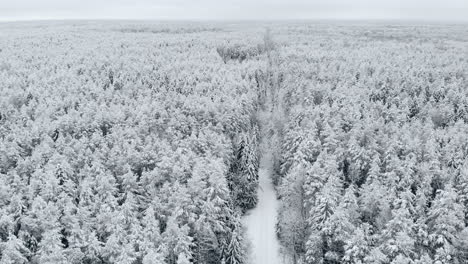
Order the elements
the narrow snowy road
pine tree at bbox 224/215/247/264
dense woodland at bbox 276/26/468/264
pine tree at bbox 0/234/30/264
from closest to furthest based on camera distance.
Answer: pine tree at bbox 0/234/30/264
dense woodland at bbox 276/26/468/264
pine tree at bbox 224/215/247/264
the narrow snowy road

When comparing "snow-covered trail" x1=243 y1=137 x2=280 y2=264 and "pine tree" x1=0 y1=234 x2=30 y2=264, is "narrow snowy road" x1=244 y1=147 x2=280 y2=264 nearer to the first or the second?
"snow-covered trail" x1=243 y1=137 x2=280 y2=264

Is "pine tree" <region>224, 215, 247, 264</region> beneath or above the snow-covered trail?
above

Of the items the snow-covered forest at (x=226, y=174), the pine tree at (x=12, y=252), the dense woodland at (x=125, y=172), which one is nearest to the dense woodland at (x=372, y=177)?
the snow-covered forest at (x=226, y=174)

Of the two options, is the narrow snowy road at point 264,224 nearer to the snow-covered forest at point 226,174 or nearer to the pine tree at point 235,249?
the snow-covered forest at point 226,174

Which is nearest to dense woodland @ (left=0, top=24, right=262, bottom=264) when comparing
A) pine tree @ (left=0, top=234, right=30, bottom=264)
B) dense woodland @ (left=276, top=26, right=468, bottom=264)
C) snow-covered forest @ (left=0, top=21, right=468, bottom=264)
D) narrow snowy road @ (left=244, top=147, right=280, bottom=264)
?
pine tree @ (left=0, top=234, right=30, bottom=264)

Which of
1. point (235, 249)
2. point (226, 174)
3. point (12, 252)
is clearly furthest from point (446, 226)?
point (12, 252)

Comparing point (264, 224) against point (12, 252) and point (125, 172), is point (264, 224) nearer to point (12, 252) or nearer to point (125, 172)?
point (125, 172)

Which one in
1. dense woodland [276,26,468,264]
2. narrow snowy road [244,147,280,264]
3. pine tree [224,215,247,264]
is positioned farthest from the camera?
narrow snowy road [244,147,280,264]

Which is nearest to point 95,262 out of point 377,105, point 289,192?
point 289,192
